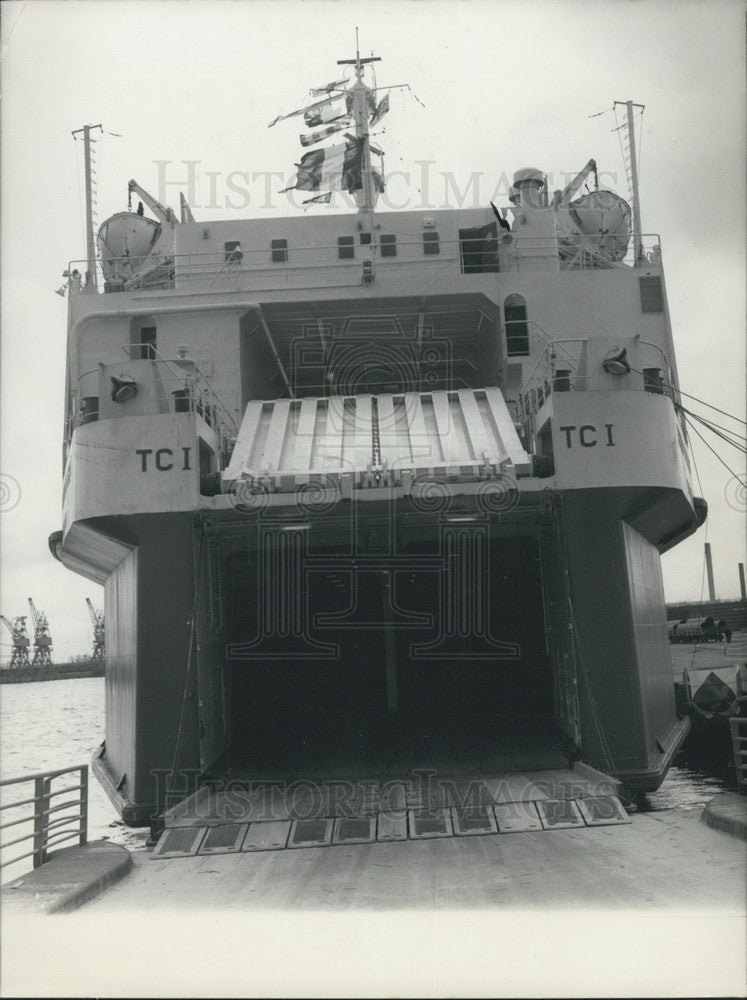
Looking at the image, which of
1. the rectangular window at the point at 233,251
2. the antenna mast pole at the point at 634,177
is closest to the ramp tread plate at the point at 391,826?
the rectangular window at the point at 233,251

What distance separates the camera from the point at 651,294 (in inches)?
524

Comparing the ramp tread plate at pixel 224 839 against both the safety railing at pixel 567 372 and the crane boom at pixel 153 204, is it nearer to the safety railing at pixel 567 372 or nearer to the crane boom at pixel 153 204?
the safety railing at pixel 567 372

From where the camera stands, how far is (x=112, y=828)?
14227 mm

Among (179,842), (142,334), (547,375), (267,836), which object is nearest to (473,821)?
(267,836)

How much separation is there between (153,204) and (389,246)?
5.30 m

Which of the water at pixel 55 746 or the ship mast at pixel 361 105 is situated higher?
the ship mast at pixel 361 105

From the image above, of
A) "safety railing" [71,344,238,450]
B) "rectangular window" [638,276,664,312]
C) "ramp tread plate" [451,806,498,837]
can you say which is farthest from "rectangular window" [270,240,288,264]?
"ramp tread plate" [451,806,498,837]

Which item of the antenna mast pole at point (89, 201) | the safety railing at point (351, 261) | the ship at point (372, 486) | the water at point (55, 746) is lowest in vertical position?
the water at point (55, 746)

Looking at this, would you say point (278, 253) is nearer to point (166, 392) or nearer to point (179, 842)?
point (166, 392)

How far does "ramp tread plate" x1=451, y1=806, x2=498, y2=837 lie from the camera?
8.28m

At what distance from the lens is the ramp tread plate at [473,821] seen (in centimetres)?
828

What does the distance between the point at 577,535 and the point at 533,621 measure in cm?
425

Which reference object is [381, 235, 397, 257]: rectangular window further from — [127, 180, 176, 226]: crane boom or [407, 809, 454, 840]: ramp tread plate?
[407, 809, 454, 840]: ramp tread plate

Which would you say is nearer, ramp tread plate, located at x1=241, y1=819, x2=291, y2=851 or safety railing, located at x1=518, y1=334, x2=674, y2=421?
ramp tread plate, located at x1=241, y1=819, x2=291, y2=851
